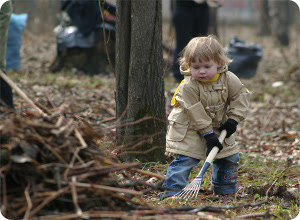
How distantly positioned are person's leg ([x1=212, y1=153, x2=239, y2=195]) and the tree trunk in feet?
2.01

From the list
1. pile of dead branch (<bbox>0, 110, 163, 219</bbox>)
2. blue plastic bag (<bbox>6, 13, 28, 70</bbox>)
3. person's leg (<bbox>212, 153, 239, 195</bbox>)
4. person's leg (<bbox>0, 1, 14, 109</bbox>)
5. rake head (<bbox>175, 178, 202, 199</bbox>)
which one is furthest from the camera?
blue plastic bag (<bbox>6, 13, 28, 70</bbox>)

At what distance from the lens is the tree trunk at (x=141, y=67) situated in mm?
3689

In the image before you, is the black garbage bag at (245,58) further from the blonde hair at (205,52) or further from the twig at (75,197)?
the twig at (75,197)

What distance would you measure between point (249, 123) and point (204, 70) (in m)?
3.06

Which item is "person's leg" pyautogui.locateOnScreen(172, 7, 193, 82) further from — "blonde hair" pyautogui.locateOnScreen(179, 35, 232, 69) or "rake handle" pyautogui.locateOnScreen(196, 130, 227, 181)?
"rake handle" pyautogui.locateOnScreen(196, 130, 227, 181)

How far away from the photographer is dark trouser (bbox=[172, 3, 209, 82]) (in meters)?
7.31

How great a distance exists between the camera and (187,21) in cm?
732

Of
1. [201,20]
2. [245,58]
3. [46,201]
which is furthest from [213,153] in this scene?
[245,58]

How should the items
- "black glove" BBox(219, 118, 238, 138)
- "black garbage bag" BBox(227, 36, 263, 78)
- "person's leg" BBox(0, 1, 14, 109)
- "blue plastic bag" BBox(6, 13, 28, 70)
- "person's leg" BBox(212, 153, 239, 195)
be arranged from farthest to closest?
"black garbage bag" BBox(227, 36, 263, 78) < "blue plastic bag" BBox(6, 13, 28, 70) < "person's leg" BBox(0, 1, 14, 109) < "person's leg" BBox(212, 153, 239, 195) < "black glove" BBox(219, 118, 238, 138)

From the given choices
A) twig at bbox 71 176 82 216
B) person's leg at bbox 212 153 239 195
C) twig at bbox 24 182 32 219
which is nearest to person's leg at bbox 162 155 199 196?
person's leg at bbox 212 153 239 195

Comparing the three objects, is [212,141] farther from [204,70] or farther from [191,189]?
[204,70]

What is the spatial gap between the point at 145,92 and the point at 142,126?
0.34 m

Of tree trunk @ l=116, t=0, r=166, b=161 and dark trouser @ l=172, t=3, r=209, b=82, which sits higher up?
dark trouser @ l=172, t=3, r=209, b=82

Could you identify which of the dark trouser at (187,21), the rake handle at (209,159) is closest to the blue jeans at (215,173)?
the rake handle at (209,159)
